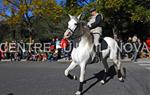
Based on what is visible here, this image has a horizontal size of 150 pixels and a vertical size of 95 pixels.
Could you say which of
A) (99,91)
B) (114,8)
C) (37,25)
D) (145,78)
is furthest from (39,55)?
(37,25)

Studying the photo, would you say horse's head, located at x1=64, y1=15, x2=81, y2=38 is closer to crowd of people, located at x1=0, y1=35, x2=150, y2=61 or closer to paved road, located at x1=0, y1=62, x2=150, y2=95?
paved road, located at x1=0, y1=62, x2=150, y2=95

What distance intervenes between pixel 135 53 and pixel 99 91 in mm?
13217

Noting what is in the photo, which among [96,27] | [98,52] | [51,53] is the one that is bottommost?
[98,52]

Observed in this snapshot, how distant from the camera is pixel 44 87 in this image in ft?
41.0

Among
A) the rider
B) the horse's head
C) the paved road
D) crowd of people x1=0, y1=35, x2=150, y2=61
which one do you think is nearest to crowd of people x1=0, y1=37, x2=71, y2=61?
crowd of people x1=0, y1=35, x2=150, y2=61

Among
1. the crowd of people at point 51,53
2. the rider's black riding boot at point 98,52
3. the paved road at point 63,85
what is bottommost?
the paved road at point 63,85

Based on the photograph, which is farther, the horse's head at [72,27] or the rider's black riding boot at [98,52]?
the rider's black riding boot at [98,52]

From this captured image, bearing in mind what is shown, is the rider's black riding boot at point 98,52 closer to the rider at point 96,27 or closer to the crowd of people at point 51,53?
the rider at point 96,27

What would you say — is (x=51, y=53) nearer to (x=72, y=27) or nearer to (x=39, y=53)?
(x=39, y=53)

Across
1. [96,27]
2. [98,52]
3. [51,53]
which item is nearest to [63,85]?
[98,52]

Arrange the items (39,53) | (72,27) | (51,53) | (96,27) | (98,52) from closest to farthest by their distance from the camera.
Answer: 1. (72,27)
2. (98,52)
3. (96,27)
4. (51,53)
5. (39,53)

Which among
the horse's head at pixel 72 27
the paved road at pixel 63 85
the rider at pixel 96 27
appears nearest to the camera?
the horse's head at pixel 72 27

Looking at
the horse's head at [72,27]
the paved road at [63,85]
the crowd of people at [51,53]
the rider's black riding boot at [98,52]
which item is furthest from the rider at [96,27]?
the crowd of people at [51,53]

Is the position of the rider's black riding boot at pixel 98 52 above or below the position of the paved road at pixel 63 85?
above
